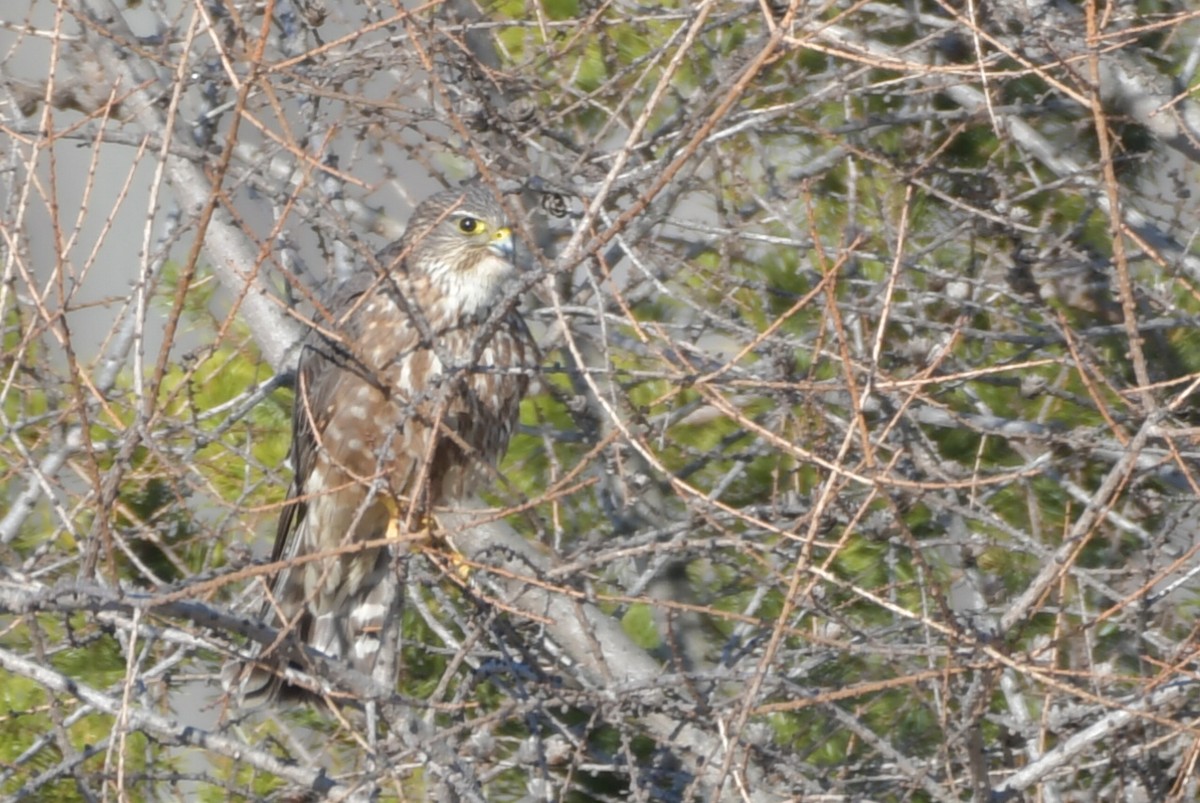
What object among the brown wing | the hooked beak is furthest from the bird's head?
the brown wing

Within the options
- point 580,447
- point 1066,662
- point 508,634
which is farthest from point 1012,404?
point 508,634

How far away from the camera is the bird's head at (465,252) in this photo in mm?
4465

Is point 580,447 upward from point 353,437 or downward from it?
downward

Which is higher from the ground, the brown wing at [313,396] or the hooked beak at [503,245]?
the hooked beak at [503,245]

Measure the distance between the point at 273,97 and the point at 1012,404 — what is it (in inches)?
99.7

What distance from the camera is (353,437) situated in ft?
15.0

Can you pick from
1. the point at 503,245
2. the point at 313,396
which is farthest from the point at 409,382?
the point at 503,245

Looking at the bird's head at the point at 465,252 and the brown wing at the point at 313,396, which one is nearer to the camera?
the brown wing at the point at 313,396

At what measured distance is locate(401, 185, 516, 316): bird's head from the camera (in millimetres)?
4465

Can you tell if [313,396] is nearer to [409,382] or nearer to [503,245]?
[409,382]

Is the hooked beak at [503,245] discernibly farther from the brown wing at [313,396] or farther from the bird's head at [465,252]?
the brown wing at [313,396]

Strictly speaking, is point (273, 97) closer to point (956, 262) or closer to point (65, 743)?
point (65, 743)

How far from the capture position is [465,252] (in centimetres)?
456

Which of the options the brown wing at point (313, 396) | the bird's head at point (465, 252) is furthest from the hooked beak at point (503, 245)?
the brown wing at point (313, 396)
